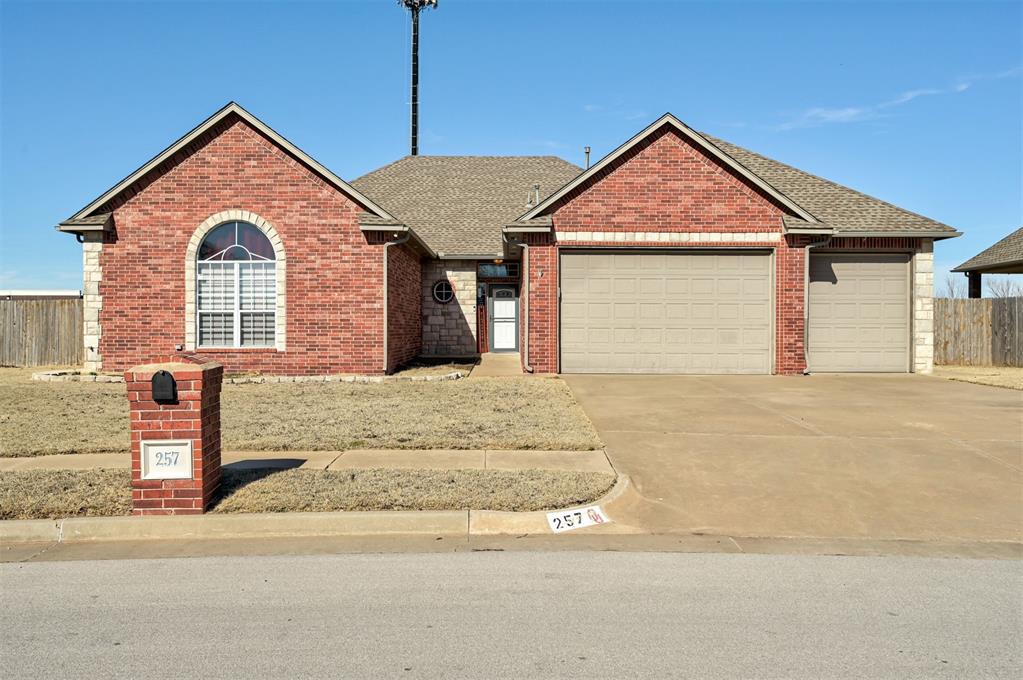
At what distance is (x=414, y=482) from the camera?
6.38m

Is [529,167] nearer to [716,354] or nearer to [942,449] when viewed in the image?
[716,354]

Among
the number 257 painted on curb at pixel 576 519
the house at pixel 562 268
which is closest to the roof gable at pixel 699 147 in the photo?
the house at pixel 562 268

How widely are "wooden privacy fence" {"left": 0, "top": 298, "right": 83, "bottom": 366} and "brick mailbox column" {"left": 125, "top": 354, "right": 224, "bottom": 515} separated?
58.0 feet

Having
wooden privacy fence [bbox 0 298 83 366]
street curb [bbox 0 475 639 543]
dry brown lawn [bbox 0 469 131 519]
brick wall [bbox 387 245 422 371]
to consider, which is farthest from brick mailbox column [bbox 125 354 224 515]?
wooden privacy fence [bbox 0 298 83 366]

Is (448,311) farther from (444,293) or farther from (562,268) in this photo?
(562,268)

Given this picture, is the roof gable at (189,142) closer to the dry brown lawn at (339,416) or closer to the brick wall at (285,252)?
the brick wall at (285,252)

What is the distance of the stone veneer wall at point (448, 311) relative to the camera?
21719 mm

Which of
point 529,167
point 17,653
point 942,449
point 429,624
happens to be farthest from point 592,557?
point 529,167

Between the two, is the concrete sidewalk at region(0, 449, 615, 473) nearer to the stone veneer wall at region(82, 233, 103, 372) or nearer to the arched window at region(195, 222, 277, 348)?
the arched window at region(195, 222, 277, 348)

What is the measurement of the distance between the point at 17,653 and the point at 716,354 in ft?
47.6

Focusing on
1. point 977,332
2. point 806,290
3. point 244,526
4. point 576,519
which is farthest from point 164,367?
point 977,332

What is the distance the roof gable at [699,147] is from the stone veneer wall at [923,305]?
3.35m

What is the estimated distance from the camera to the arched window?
597 inches

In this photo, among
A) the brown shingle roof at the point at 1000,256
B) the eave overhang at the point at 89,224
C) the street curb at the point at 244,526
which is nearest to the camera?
the street curb at the point at 244,526
